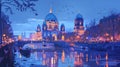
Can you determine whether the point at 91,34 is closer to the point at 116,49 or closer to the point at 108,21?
the point at 108,21

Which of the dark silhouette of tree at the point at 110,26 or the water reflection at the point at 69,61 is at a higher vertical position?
the dark silhouette of tree at the point at 110,26

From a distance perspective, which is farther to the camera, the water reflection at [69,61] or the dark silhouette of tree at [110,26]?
the dark silhouette of tree at [110,26]

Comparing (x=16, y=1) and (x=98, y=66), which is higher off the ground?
(x=16, y=1)

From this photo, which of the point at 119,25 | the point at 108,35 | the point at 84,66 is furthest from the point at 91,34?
the point at 84,66

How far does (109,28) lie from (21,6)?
105 m

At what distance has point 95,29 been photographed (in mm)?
142000

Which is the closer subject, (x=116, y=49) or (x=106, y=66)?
(x=106, y=66)

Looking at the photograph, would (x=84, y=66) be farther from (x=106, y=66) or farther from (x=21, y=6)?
(x=21, y=6)

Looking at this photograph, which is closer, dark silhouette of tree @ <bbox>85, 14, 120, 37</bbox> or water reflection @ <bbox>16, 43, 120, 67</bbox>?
water reflection @ <bbox>16, 43, 120, 67</bbox>

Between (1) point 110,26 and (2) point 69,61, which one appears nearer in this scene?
(2) point 69,61

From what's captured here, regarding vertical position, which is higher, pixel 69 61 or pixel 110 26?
pixel 110 26

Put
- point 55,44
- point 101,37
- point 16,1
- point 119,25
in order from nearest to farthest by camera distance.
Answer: point 16,1 < point 119,25 < point 101,37 < point 55,44

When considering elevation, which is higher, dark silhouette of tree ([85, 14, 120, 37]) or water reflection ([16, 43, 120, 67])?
dark silhouette of tree ([85, 14, 120, 37])

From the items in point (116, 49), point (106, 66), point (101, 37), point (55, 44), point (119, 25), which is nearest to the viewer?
point (106, 66)
